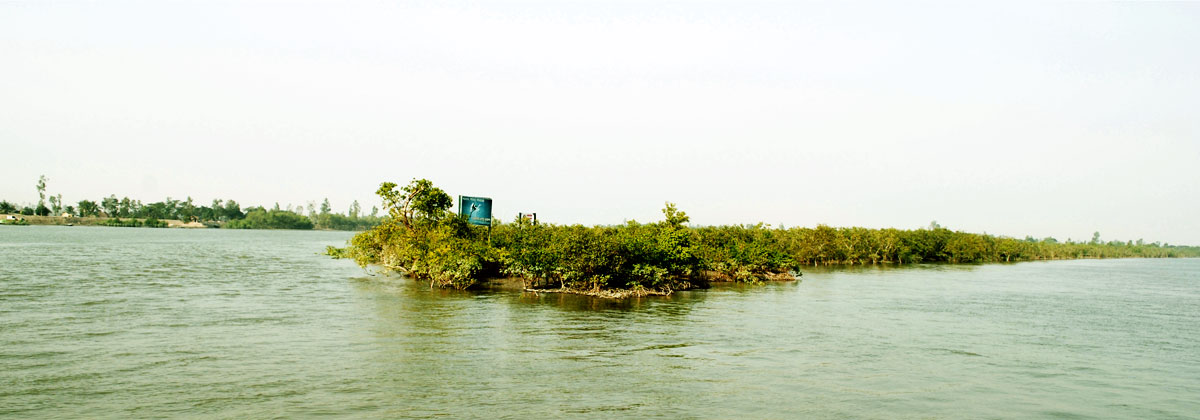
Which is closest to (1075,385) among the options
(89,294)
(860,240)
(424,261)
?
(424,261)

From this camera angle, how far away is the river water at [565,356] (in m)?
13.6

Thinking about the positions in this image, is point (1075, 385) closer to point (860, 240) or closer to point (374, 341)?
point (374, 341)

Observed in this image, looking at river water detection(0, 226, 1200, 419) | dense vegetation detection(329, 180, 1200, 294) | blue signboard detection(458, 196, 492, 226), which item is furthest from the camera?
blue signboard detection(458, 196, 492, 226)

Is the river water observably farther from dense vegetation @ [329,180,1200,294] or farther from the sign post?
the sign post

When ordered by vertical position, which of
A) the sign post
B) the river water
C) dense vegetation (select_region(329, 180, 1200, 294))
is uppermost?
the sign post

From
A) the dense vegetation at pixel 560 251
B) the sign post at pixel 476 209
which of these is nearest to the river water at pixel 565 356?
the dense vegetation at pixel 560 251

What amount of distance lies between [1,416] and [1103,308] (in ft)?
136

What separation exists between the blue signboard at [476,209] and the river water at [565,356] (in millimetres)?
6926

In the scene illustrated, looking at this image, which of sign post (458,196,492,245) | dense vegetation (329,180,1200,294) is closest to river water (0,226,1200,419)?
dense vegetation (329,180,1200,294)

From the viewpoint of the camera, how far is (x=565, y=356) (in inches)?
708

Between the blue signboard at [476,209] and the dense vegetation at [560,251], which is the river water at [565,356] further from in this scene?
the blue signboard at [476,209]

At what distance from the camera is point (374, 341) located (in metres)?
19.5

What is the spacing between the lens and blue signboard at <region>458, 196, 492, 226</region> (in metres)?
39.5

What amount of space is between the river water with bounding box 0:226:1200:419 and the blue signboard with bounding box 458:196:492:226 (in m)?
6.93
